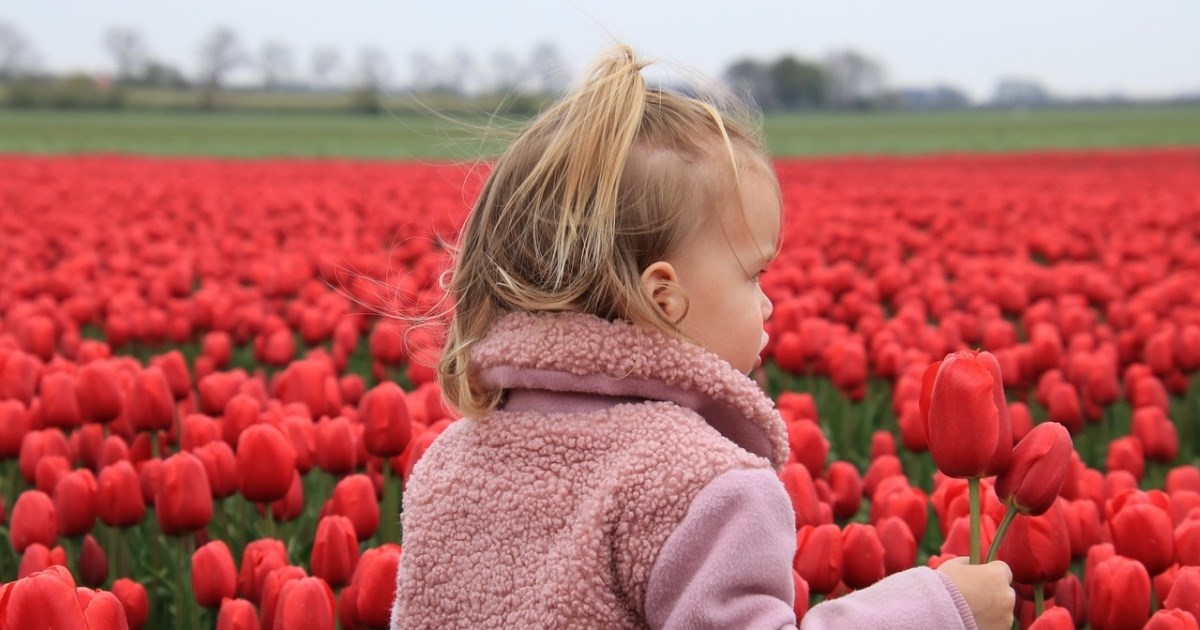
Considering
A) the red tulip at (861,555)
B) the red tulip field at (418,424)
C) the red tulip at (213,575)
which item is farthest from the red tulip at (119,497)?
the red tulip at (861,555)

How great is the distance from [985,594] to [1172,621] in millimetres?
424

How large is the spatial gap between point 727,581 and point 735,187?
1.59 ft

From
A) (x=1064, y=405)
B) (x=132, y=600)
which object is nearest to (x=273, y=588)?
(x=132, y=600)

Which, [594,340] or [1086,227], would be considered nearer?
[594,340]

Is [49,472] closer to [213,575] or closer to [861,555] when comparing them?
[213,575]

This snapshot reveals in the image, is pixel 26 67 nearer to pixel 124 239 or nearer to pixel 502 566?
pixel 124 239

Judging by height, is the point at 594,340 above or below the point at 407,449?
above

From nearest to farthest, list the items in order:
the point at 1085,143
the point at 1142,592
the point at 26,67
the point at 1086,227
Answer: the point at 1142,592
the point at 1086,227
the point at 1085,143
the point at 26,67

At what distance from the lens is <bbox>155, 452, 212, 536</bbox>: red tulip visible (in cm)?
235

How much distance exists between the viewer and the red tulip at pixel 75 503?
250cm

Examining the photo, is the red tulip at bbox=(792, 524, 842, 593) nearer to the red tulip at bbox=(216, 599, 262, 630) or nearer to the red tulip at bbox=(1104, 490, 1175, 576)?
the red tulip at bbox=(1104, 490, 1175, 576)

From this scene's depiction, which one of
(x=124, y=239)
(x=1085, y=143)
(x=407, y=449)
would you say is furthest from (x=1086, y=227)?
(x=1085, y=143)

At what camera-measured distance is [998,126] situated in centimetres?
5222

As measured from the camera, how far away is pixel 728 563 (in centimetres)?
139
